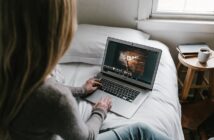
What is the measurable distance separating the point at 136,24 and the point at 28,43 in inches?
54.9

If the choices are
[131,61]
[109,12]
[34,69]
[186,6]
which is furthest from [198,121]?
[34,69]

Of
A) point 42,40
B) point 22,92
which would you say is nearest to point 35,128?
point 22,92

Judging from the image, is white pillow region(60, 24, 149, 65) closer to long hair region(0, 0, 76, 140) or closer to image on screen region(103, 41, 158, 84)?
image on screen region(103, 41, 158, 84)

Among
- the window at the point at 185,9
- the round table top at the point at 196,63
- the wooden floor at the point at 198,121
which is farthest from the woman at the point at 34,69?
the window at the point at 185,9

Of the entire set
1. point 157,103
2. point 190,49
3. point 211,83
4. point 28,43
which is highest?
point 28,43

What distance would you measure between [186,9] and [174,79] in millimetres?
651

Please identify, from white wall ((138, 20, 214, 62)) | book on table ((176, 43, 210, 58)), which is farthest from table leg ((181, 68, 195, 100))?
white wall ((138, 20, 214, 62))

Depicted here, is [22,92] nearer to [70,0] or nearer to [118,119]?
[70,0]

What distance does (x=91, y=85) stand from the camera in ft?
4.76

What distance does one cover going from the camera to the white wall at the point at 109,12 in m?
1.99

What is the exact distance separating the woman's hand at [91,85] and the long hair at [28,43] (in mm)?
624

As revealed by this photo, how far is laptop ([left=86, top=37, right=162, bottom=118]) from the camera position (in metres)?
1.41

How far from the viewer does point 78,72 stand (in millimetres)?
1641

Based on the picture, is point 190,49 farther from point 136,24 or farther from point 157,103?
point 157,103
